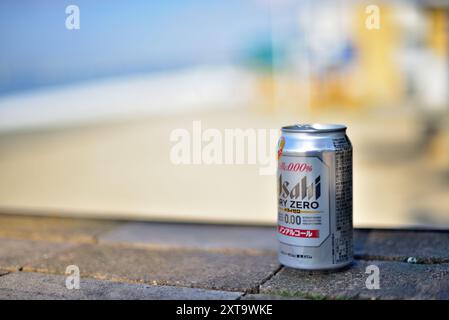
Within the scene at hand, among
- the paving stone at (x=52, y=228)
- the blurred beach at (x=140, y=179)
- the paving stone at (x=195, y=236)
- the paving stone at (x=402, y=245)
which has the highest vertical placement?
the blurred beach at (x=140, y=179)

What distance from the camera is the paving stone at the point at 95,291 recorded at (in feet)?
8.91

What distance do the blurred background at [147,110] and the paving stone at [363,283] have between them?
87 cm

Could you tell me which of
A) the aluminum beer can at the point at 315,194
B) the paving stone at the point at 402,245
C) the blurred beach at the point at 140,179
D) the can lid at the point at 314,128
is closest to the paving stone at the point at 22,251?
the blurred beach at the point at 140,179

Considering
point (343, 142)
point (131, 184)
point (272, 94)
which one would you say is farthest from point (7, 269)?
point (272, 94)

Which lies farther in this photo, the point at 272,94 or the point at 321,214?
the point at 272,94

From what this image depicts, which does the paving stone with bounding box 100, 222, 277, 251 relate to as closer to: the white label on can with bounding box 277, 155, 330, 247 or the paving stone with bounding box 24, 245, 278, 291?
the paving stone with bounding box 24, 245, 278, 291

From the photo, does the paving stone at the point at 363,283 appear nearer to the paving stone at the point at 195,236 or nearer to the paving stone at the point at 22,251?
the paving stone at the point at 195,236

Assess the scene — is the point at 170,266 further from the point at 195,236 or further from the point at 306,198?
the point at 306,198

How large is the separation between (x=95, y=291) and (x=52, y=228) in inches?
54.8

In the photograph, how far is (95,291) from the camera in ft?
9.18

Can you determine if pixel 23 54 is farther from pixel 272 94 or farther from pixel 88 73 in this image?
pixel 272 94

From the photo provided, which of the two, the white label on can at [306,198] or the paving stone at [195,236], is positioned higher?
the white label on can at [306,198]

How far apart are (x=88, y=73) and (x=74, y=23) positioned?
0.36 meters
